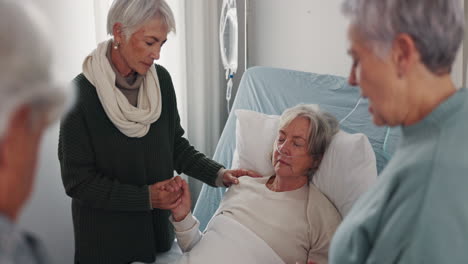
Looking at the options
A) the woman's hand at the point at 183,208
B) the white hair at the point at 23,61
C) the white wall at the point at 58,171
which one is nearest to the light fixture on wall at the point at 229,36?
the white wall at the point at 58,171

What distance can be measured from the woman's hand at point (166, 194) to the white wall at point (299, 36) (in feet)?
4.35

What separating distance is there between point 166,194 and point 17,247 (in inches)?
41.1

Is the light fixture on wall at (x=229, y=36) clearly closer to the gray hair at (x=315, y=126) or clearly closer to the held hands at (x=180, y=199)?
the gray hair at (x=315, y=126)

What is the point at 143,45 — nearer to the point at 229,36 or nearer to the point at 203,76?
the point at 229,36

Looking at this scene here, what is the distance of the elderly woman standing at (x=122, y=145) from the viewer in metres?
1.53

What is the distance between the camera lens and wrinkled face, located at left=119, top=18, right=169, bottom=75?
1.56 m

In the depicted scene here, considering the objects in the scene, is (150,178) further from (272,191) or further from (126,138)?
(272,191)

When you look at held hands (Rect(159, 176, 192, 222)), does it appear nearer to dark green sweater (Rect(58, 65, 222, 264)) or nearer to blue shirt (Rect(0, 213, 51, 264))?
dark green sweater (Rect(58, 65, 222, 264))

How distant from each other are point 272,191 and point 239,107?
68 centimetres

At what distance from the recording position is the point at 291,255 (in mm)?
1632

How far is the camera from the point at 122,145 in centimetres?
161

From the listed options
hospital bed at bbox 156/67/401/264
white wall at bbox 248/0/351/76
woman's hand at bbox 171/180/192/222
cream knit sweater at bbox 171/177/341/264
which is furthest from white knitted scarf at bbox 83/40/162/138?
white wall at bbox 248/0/351/76

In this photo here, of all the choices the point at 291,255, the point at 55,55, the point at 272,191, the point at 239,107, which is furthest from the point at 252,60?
the point at 55,55

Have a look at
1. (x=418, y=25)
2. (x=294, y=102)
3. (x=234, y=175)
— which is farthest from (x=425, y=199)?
(x=294, y=102)
